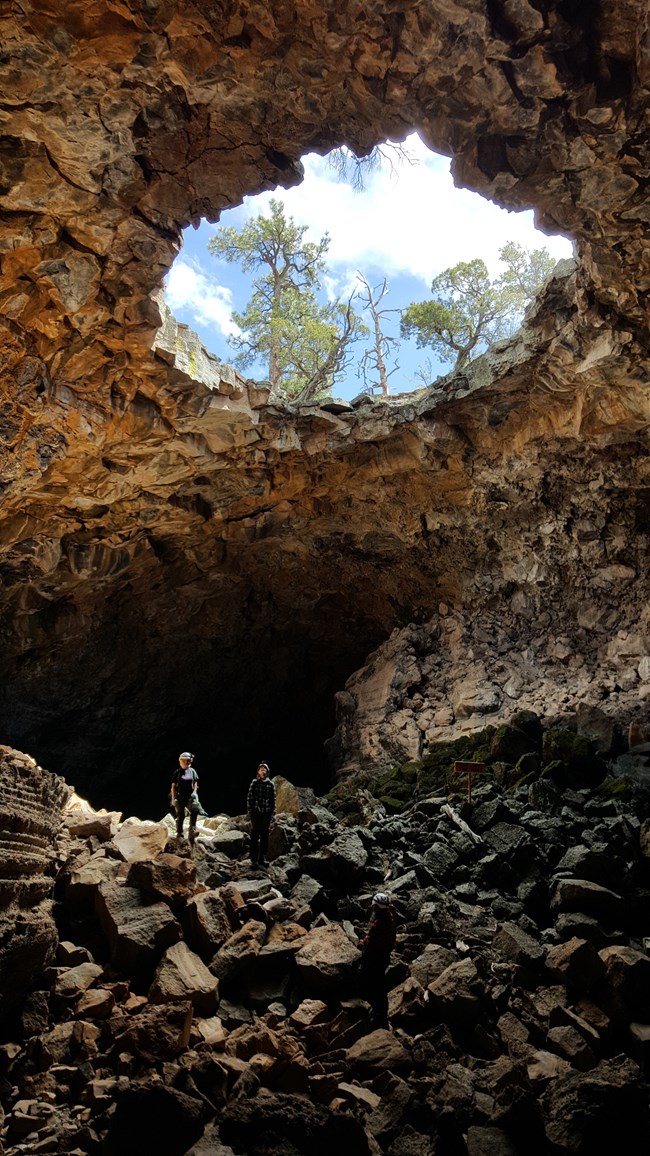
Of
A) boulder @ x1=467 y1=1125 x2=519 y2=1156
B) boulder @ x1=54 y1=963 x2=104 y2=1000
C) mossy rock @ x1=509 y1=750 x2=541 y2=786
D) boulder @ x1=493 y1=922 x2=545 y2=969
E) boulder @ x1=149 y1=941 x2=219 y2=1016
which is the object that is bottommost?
boulder @ x1=467 y1=1125 x2=519 y2=1156

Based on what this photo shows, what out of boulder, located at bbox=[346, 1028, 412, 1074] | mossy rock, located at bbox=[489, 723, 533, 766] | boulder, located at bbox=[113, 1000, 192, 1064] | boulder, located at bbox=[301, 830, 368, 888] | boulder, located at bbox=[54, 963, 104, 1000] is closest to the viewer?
boulder, located at bbox=[113, 1000, 192, 1064]

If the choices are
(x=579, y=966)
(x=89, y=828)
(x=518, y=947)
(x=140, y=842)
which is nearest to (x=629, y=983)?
(x=579, y=966)

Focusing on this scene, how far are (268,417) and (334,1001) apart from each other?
8421 mm

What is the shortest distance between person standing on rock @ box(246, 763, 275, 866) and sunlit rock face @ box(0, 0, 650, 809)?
551 cm

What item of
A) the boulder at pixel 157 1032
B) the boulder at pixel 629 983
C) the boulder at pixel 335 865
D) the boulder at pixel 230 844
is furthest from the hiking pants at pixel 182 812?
the boulder at pixel 629 983

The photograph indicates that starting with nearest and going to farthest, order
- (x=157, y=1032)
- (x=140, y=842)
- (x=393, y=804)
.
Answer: (x=157, y=1032) < (x=140, y=842) < (x=393, y=804)

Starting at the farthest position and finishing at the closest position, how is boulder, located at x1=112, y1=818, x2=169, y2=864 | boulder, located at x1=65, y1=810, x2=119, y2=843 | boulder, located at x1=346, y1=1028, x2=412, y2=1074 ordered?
1. boulder, located at x1=65, y1=810, x2=119, y2=843
2. boulder, located at x1=112, y1=818, x2=169, y2=864
3. boulder, located at x1=346, y1=1028, x2=412, y2=1074

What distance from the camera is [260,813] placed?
730 centimetres

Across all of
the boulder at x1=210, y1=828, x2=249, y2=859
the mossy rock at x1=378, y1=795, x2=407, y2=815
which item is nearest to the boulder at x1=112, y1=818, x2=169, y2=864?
the boulder at x1=210, y1=828, x2=249, y2=859

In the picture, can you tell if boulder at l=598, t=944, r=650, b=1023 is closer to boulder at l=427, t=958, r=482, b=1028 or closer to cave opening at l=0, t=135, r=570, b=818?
boulder at l=427, t=958, r=482, b=1028

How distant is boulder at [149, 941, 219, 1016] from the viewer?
4469 mm

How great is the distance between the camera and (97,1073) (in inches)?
152

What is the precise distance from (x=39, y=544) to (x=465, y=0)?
9.34 m

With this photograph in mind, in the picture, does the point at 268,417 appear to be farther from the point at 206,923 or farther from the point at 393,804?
the point at 206,923
